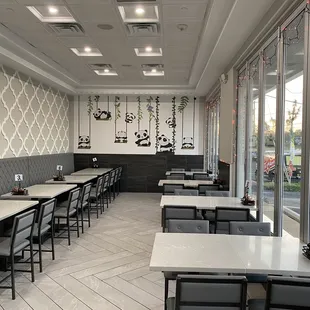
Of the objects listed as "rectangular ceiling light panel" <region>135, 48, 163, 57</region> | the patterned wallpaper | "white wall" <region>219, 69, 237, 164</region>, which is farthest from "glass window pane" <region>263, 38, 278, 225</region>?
the patterned wallpaper

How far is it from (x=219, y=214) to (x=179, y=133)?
22.7 feet

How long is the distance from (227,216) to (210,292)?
→ 2198 mm

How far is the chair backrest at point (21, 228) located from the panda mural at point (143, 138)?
23.8 ft

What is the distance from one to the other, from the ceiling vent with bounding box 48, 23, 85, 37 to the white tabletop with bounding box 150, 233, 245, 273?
3.69 meters

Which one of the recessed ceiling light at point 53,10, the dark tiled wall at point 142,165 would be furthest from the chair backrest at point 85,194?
the dark tiled wall at point 142,165

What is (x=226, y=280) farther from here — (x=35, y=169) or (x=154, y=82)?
(x=154, y=82)

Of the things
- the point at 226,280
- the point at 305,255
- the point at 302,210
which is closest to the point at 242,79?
the point at 302,210

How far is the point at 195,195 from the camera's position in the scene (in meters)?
5.77

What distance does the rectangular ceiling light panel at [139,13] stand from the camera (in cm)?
440

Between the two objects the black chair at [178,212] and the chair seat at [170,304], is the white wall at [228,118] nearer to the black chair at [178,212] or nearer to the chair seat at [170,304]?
the black chair at [178,212]

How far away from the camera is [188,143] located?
10.9 m

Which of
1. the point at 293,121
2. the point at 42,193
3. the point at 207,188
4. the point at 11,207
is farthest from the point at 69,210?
the point at 293,121

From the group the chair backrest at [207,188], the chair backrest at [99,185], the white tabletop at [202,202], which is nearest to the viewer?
the white tabletop at [202,202]

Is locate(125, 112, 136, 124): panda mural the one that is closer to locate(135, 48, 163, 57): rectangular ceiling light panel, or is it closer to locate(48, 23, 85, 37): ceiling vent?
locate(135, 48, 163, 57): rectangular ceiling light panel
